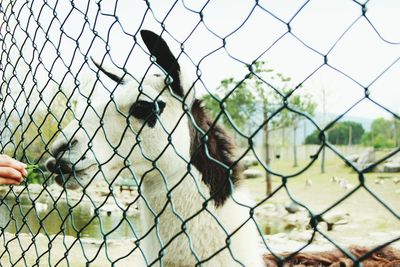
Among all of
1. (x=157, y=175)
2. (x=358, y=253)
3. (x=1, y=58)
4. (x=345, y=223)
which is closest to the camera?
(x=157, y=175)

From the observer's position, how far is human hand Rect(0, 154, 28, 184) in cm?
193

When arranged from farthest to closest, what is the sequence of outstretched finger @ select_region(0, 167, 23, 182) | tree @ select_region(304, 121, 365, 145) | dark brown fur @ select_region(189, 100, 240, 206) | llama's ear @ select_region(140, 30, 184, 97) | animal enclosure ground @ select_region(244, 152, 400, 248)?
1. tree @ select_region(304, 121, 365, 145)
2. animal enclosure ground @ select_region(244, 152, 400, 248)
3. dark brown fur @ select_region(189, 100, 240, 206)
4. outstretched finger @ select_region(0, 167, 23, 182)
5. llama's ear @ select_region(140, 30, 184, 97)

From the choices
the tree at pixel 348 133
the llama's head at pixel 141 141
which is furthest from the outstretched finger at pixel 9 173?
the tree at pixel 348 133

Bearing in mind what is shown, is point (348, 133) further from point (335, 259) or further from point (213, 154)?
point (213, 154)

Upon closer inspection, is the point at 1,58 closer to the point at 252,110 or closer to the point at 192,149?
the point at 192,149

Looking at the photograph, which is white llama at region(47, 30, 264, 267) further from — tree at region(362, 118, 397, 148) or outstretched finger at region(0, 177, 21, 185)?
tree at region(362, 118, 397, 148)

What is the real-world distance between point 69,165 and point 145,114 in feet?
1.42

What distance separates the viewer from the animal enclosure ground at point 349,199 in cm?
1267

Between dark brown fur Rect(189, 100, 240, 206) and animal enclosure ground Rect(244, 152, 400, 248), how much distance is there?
730cm

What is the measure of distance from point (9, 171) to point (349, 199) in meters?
16.5

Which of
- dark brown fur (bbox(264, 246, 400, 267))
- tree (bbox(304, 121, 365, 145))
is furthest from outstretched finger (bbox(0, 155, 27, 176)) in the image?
tree (bbox(304, 121, 365, 145))

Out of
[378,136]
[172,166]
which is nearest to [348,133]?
[378,136]

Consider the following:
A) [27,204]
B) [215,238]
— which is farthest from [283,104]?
[27,204]

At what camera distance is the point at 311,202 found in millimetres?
17766
